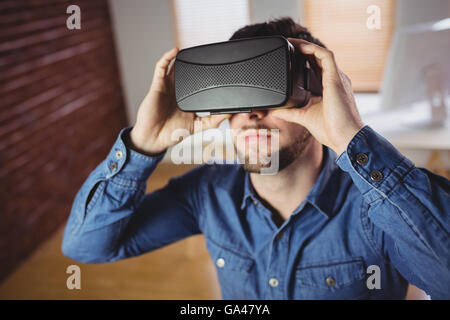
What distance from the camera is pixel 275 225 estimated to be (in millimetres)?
874

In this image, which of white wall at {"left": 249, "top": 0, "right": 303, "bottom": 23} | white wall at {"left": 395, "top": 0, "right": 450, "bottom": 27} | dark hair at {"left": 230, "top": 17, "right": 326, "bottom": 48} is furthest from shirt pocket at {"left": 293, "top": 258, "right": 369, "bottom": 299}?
white wall at {"left": 395, "top": 0, "right": 450, "bottom": 27}

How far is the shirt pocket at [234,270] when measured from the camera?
2.90 ft

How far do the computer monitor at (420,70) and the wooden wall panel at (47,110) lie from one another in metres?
1.82

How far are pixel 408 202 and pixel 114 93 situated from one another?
2.61 metres

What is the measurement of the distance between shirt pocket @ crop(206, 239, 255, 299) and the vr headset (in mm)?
403

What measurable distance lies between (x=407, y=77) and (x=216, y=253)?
41.1 inches

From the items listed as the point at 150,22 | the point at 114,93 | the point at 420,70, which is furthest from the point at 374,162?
the point at 114,93

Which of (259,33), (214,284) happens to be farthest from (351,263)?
(214,284)

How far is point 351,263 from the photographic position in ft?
2.61

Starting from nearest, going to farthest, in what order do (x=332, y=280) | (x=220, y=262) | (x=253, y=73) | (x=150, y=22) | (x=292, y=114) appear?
(x=253, y=73)
(x=292, y=114)
(x=332, y=280)
(x=220, y=262)
(x=150, y=22)

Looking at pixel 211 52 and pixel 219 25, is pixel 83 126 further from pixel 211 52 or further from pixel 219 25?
pixel 211 52

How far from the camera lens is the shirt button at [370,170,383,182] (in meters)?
0.62

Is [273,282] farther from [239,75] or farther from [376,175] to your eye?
[239,75]

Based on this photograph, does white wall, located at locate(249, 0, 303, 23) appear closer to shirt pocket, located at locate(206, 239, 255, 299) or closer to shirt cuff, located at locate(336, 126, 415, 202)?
shirt pocket, located at locate(206, 239, 255, 299)
